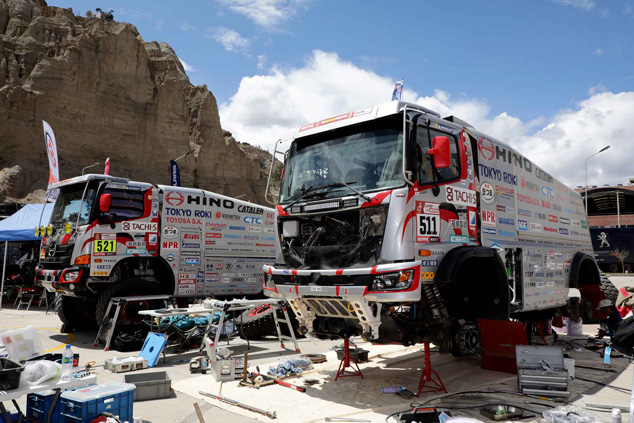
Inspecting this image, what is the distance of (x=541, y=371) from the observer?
5918 mm

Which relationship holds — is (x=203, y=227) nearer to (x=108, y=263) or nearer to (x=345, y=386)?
(x=108, y=263)

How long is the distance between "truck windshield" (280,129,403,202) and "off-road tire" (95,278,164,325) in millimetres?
4726

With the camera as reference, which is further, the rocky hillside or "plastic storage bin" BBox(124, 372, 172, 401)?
the rocky hillside

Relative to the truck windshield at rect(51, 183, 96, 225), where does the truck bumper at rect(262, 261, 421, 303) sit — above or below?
below

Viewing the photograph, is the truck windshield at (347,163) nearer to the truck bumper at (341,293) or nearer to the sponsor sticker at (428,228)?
A: the sponsor sticker at (428,228)

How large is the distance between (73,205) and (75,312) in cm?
286

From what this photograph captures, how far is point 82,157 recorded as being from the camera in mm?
36969

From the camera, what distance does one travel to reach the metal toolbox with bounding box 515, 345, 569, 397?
5750mm

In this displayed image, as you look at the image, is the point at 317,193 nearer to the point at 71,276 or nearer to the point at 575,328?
the point at 71,276

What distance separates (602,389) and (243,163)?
147 feet

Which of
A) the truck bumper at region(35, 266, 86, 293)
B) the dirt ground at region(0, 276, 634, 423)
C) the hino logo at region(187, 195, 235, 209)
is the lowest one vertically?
the dirt ground at region(0, 276, 634, 423)

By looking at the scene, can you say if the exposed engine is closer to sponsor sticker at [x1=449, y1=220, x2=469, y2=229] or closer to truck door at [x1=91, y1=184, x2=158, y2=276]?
sponsor sticker at [x1=449, y1=220, x2=469, y2=229]

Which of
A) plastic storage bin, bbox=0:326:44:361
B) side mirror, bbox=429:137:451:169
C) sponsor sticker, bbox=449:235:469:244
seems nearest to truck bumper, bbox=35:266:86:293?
plastic storage bin, bbox=0:326:44:361

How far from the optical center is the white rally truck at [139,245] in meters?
9.23
